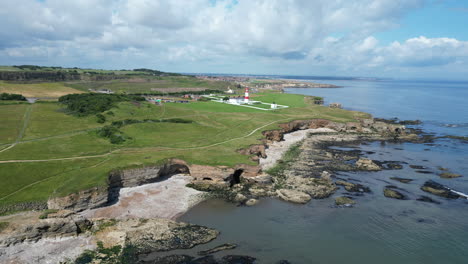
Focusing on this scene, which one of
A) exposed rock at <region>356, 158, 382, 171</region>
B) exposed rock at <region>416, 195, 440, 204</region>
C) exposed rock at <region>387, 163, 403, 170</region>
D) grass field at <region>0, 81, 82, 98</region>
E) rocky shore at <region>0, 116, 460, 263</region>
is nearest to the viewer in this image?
rocky shore at <region>0, 116, 460, 263</region>

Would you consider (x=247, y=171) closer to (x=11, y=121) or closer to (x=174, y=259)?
(x=174, y=259)

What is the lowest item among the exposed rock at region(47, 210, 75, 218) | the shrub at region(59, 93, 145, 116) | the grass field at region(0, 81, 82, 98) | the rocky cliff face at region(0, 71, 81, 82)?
the exposed rock at region(47, 210, 75, 218)

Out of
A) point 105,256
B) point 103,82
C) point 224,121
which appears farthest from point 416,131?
point 103,82

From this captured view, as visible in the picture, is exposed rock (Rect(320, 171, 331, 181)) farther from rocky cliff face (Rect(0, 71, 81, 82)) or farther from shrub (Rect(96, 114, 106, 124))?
rocky cliff face (Rect(0, 71, 81, 82))

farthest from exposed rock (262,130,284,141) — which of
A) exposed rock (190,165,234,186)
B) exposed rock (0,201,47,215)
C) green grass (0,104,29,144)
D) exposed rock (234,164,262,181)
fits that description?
green grass (0,104,29,144)

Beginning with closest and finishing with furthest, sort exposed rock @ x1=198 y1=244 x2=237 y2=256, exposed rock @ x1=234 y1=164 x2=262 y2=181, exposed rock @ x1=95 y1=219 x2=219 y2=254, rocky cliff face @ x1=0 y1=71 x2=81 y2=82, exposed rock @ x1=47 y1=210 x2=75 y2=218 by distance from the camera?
1. exposed rock @ x1=198 y1=244 x2=237 y2=256
2. exposed rock @ x1=95 y1=219 x2=219 y2=254
3. exposed rock @ x1=47 y1=210 x2=75 y2=218
4. exposed rock @ x1=234 y1=164 x2=262 y2=181
5. rocky cliff face @ x1=0 y1=71 x2=81 y2=82
